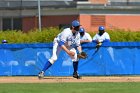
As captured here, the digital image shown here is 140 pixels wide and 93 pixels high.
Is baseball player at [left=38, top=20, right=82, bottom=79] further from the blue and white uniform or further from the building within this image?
the building

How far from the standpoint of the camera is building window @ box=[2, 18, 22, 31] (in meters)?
38.0

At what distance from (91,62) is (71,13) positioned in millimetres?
18087

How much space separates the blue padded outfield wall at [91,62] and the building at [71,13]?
1643 cm

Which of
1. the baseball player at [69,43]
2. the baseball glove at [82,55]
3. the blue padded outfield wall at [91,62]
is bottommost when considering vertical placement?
the blue padded outfield wall at [91,62]

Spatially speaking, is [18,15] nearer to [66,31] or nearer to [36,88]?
[66,31]

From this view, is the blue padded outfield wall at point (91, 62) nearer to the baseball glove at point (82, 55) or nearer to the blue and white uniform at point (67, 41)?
the baseball glove at point (82, 55)

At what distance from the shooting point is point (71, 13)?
3631cm

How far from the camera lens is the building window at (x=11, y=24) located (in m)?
38.0

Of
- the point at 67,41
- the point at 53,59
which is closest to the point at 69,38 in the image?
the point at 67,41

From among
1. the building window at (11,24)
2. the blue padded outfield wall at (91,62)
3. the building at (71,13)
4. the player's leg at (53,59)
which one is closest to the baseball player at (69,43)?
the player's leg at (53,59)

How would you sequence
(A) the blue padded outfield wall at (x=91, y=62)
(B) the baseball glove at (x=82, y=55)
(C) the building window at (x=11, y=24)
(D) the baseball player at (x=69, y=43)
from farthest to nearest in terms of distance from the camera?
(C) the building window at (x=11, y=24)
(A) the blue padded outfield wall at (x=91, y=62)
(B) the baseball glove at (x=82, y=55)
(D) the baseball player at (x=69, y=43)


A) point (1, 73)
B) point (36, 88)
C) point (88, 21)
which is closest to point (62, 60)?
point (1, 73)

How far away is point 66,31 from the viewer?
1638 centimetres

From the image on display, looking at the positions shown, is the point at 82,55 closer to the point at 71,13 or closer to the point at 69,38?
the point at 69,38
